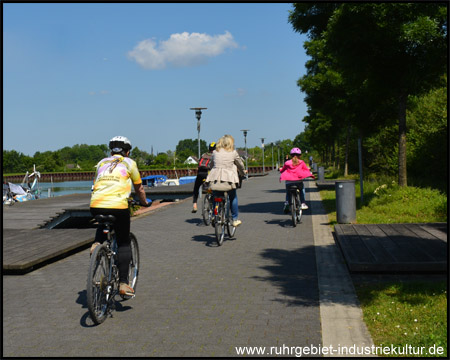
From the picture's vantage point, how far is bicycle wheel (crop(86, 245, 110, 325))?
4.32 metres

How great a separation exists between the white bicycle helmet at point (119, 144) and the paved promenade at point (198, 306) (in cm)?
165

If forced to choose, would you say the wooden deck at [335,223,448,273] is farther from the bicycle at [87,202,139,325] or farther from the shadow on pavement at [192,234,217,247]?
the bicycle at [87,202,139,325]

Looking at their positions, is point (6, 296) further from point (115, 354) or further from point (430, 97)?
point (430, 97)

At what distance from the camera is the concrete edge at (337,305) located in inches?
157

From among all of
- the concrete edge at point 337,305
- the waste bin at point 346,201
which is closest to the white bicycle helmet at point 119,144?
the concrete edge at point 337,305

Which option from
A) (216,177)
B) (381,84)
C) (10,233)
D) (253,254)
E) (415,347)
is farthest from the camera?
(381,84)

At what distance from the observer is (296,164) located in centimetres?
1096

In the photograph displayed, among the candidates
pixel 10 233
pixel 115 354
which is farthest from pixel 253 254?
pixel 10 233

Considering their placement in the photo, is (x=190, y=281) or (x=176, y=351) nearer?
(x=176, y=351)

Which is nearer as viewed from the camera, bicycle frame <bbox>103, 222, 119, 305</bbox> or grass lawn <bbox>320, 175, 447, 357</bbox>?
grass lawn <bbox>320, 175, 447, 357</bbox>

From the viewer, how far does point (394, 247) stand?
22.6 ft

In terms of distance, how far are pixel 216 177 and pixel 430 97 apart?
46.9 feet

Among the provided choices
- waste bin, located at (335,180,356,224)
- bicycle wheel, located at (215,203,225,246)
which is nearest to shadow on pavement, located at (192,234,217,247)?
bicycle wheel, located at (215,203,225,246)

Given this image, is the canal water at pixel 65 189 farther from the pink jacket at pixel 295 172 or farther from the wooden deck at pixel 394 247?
the wooden deck at pixel 394 247
